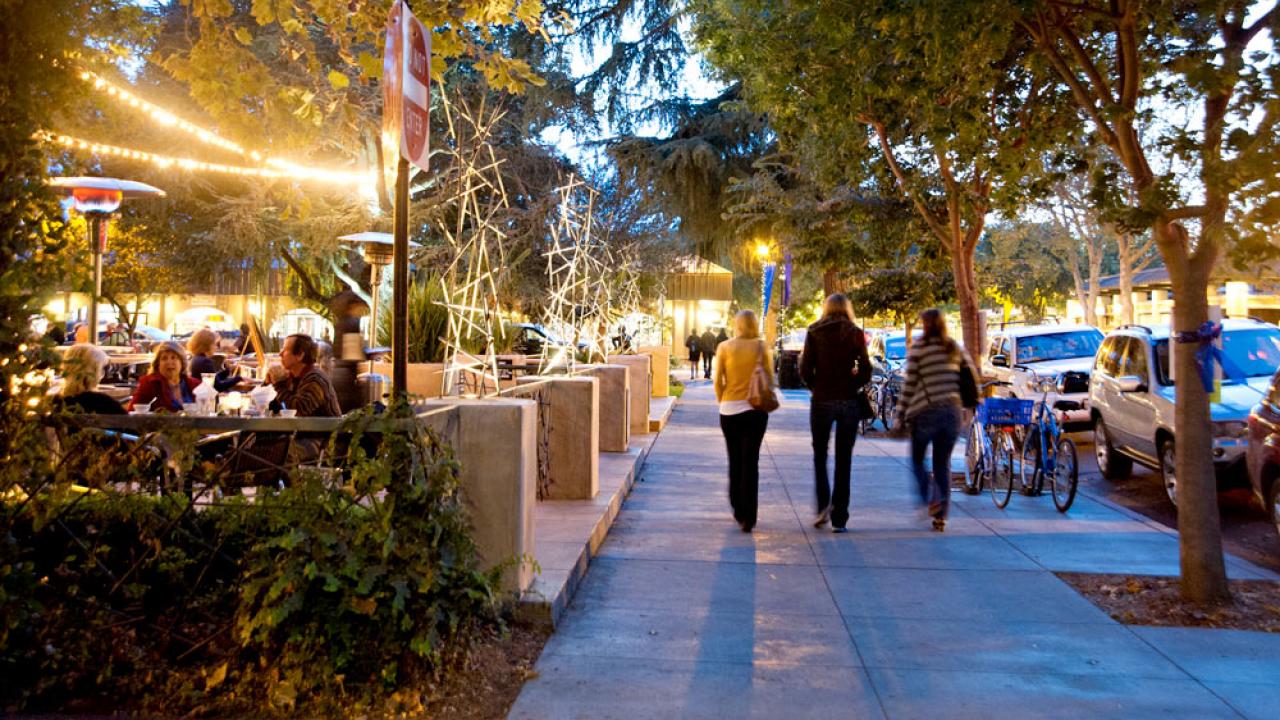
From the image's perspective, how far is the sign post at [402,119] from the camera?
170 inches

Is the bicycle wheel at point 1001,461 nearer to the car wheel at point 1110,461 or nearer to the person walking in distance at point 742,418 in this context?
the car wheel at point 1110,461

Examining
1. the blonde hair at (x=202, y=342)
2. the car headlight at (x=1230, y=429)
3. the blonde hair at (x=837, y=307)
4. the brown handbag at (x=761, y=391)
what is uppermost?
the blonde hair at (x=837, y=307)

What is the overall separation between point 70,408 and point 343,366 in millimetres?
6208

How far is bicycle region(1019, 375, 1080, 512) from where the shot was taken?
9.53 meters

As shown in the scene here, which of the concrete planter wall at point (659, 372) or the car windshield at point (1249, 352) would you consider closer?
the car windshield at point (1249, 352)

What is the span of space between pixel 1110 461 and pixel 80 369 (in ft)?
39.0

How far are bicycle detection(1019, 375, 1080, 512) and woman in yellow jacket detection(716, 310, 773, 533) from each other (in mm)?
3251

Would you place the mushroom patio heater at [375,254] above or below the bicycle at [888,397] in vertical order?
above

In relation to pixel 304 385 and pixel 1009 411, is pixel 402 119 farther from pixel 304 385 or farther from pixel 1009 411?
pixel 1009 411

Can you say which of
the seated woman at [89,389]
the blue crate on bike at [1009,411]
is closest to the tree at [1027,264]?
the blue crate on bike at [1009,411]

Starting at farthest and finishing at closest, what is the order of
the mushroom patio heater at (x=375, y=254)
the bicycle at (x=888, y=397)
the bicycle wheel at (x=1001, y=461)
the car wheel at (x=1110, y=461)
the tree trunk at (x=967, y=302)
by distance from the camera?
1. the bicycle at (x=888, y=397)
2. the mushroom patio heater at (x=375, y=254)
3. the car wheel at (x=1110, y=461)
4. the tree trunk at (x=967, y=302)
5. the bicycle wheel at (x=1001, y=461)

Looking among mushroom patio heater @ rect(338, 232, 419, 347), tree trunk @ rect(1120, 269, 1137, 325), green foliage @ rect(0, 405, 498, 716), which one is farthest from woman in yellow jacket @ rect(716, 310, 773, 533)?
tree trunk @ rect(1120, 269, 1137, 325)

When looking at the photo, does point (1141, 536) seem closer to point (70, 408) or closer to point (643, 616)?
point (643, 616)

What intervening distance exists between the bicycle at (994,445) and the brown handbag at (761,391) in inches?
123
